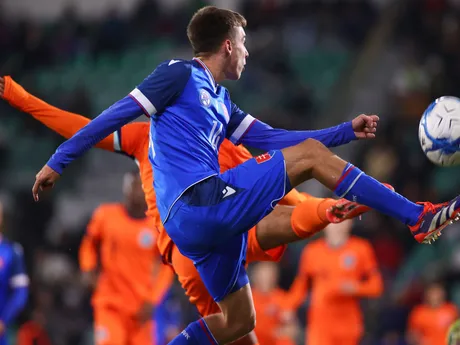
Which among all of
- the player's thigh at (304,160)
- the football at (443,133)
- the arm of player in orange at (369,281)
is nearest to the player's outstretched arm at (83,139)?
the player's thigh at (304,160)

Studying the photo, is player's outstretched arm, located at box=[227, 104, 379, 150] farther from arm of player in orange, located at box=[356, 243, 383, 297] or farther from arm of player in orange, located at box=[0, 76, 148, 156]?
arm of player in orange, located at box=[356, 243, 383, 297]

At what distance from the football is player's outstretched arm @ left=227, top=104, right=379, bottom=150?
42 cm

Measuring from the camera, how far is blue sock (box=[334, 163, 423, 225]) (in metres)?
4.61

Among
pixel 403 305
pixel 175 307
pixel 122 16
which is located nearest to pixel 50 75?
pixel 122 16

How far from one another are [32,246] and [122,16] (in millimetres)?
4649

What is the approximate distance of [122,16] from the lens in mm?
14617

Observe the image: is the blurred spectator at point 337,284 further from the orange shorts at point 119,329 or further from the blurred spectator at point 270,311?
the orange shorts at point 119,329

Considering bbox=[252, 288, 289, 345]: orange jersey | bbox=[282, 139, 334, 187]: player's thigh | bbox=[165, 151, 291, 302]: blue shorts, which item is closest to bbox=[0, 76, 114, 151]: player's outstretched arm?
bbox=[165, 151, 291, 302]: blue shorts

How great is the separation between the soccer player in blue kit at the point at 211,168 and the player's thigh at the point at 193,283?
1.44ft

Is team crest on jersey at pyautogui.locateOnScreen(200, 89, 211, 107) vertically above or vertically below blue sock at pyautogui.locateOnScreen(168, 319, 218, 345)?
above

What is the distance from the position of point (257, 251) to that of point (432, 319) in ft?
17.2

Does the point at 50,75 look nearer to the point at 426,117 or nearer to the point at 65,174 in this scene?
the point at 65,174

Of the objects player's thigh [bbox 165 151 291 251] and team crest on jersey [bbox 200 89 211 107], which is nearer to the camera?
player's thigh [bbox 165 151 291 251]

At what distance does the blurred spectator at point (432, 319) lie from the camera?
10383 mm
